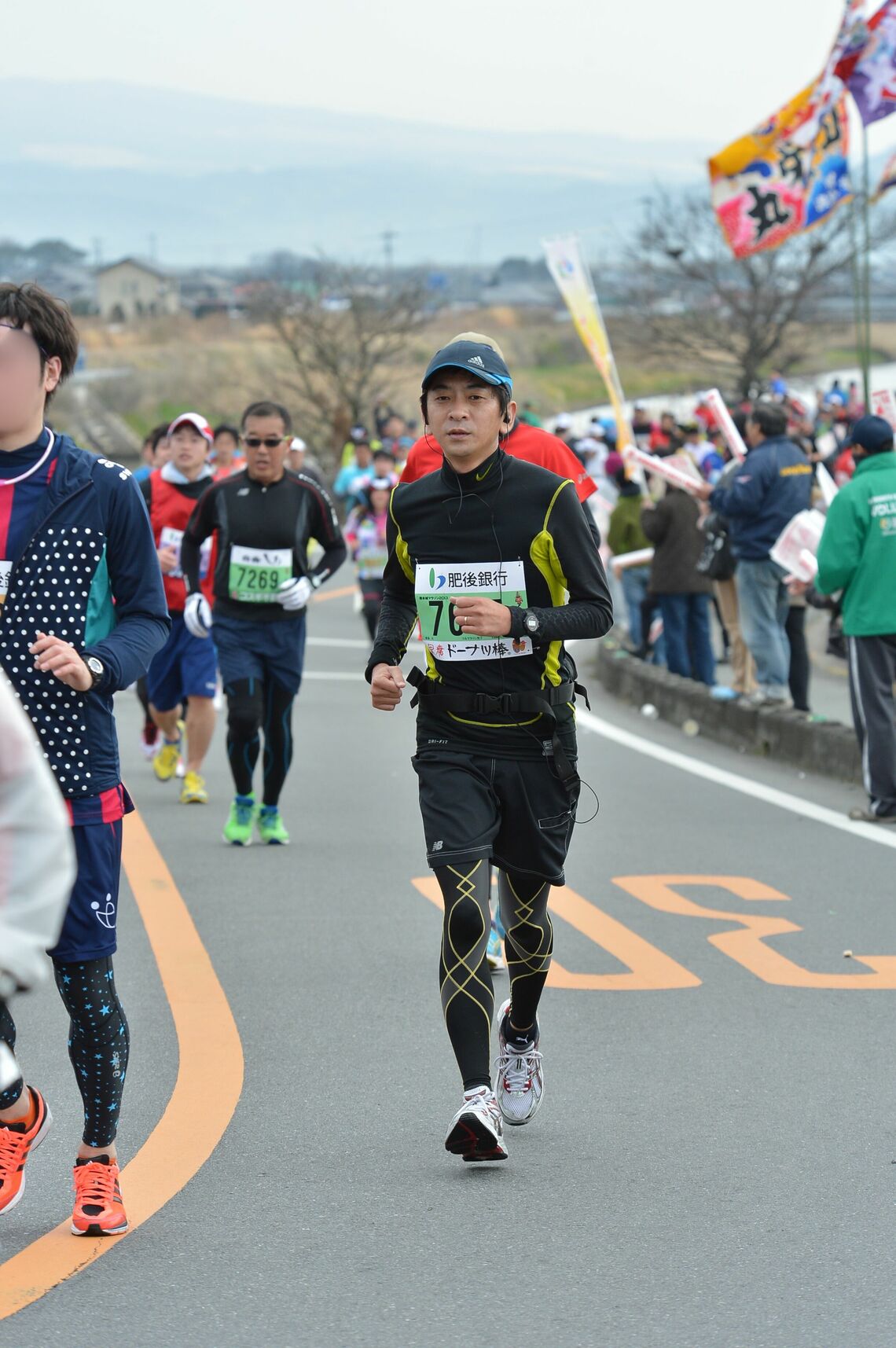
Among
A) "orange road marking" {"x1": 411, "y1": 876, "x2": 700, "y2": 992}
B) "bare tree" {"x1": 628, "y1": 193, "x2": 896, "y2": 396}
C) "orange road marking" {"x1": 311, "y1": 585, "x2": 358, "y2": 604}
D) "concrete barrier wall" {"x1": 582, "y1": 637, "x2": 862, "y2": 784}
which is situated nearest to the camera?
"orange road marking" {"x1": 411, "y1": 876, "x2": 700, "y2": 992}

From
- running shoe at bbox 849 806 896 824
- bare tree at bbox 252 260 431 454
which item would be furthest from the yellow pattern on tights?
bare tree at bbox 252 260 431 454

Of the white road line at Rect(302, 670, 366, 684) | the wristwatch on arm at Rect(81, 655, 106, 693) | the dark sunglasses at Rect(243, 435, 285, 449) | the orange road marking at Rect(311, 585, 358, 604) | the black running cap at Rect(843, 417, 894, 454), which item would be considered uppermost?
the dark sunglasses at Rect(243, 435, 285, 449)

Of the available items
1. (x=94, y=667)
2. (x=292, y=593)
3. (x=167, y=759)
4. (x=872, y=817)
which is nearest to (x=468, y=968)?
(x=94, y=667)

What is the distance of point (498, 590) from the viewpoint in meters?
5.09

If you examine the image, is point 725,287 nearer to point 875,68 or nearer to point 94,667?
point 875,68

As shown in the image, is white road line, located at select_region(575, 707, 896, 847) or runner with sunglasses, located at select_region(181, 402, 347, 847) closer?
runner with sunglasses, located at select_region(181, 402, 347, 847)

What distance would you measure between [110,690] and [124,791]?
31 cm

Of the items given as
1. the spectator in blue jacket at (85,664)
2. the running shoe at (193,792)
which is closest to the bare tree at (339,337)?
the running shoe at (193,792)

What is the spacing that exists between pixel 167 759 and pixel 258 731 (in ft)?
8.02

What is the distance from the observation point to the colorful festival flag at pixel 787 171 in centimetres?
1666

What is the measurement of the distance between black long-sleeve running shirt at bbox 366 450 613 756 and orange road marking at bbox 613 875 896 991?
228 cm

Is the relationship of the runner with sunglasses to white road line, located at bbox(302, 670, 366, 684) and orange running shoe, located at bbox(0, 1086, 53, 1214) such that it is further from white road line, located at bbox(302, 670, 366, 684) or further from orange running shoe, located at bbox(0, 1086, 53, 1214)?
white road line, located at bbox(302, 670, 366, 684)

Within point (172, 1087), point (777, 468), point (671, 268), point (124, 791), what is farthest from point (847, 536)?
point (671, 268)

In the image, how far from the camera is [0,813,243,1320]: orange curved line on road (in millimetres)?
4199
